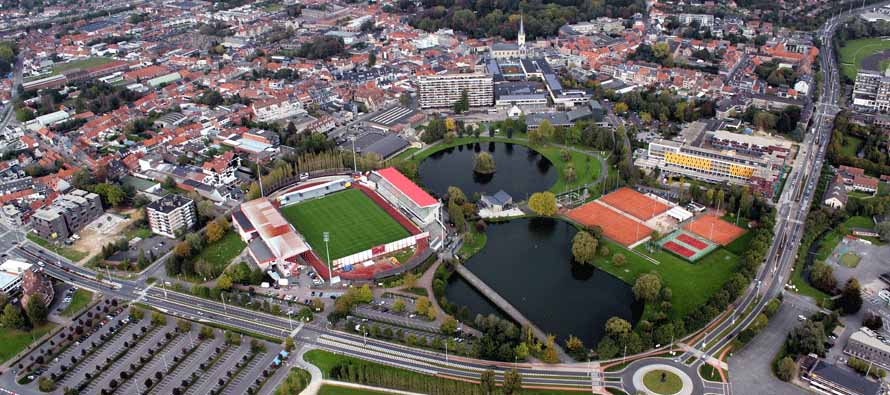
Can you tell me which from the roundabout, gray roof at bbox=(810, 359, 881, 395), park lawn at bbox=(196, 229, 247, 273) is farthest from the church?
gray roof at bbox=(810, 359, 881, 395)

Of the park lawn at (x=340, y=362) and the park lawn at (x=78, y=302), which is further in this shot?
the park lawn at (x=78, y=302)

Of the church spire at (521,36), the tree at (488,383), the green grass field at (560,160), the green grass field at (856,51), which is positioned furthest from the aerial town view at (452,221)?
the church spire at (521,36)

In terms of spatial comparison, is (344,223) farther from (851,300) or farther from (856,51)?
(856,51)

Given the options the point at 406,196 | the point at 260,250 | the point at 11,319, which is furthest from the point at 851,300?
the point at 11,319

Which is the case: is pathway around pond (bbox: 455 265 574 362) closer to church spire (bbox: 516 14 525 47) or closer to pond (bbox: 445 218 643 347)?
pond (bbox: 445 218 643 347)

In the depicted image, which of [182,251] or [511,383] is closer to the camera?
[511,383]

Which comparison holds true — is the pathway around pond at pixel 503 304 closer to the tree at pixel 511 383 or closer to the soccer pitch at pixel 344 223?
the tree at pixel 511 383

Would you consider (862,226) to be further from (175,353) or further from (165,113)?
(165,113)
